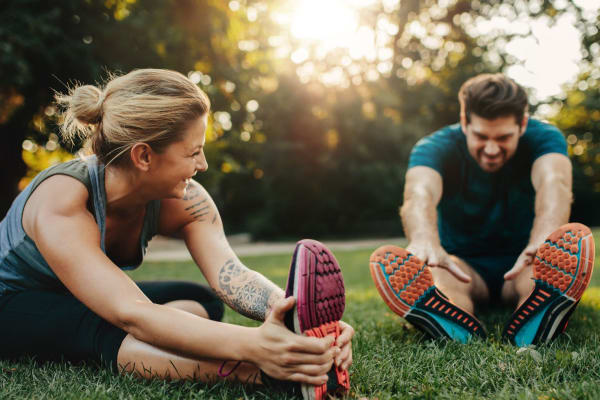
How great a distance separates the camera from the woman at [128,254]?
1.55 m

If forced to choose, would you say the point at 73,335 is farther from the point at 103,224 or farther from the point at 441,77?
the point at 441,77

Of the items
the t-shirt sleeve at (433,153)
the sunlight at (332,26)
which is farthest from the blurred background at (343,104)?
the t-shirt sleeve at (433,153)

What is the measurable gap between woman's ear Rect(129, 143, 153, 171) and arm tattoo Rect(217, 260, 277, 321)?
55cm

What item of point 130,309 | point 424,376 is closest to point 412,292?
point 424,376

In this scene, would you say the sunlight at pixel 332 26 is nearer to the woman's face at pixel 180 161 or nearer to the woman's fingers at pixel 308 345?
the woman's face at pixel 180 161

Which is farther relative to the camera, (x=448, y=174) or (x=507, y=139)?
(x=448, y=174)

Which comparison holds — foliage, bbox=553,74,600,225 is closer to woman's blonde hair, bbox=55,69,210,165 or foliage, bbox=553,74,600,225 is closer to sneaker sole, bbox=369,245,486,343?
sneaker sole, bbox=369,245,486,343

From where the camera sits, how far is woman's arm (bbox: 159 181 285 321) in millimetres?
2039

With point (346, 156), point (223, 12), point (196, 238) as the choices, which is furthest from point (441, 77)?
point (196, 238)

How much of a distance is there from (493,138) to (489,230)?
655 mm

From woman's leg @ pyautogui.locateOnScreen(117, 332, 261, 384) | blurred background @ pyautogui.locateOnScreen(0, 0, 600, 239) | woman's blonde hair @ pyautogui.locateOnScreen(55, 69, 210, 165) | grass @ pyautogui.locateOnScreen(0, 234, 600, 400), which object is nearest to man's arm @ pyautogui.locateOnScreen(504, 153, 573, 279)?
grass @ pyautogui.locateOnScreen(0, 234, 600, 400)

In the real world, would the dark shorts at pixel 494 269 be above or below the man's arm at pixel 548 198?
below

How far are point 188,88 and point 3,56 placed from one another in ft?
24.1

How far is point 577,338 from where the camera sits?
2.31 m
